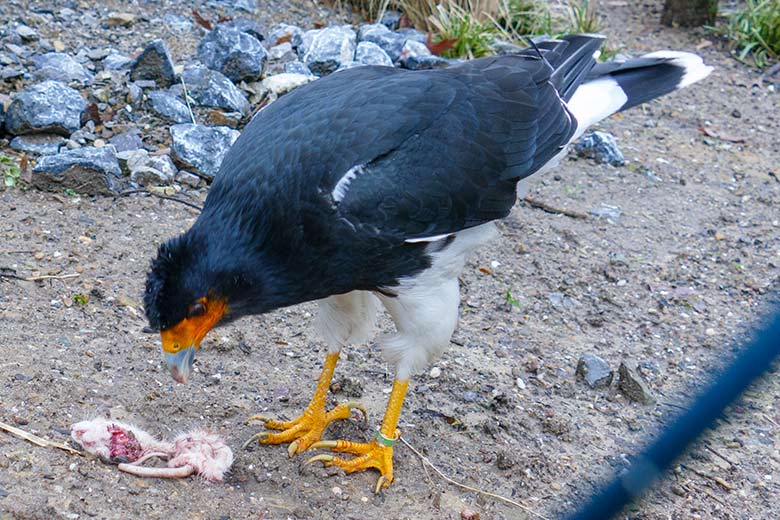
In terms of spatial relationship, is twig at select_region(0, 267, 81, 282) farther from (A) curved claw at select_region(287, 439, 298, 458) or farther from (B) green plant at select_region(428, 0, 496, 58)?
(B) green plant at select_region(428, 0, 496, 58)

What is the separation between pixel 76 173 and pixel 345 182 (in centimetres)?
234

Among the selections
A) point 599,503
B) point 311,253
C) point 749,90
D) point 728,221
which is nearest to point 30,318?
point 311,253

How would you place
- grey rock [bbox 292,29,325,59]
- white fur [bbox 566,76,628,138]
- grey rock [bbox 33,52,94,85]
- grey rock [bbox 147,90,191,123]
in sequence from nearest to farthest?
1. white fur [bbox 566,76,628,138]
2. grey rock [bbox 147,90,191,123]
3. grey rock [bbox 33,52,94,85]
4. grey rock [bbox 292,29,325,59]

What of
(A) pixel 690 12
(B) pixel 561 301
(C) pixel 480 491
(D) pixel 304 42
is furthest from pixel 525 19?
(C) pixel 480 491

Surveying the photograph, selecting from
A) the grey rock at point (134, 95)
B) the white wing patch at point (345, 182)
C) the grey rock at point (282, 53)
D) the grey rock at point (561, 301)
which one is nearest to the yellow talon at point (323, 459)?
the white wing patch at point (345, 182)

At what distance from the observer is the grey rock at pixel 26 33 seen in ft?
20.6

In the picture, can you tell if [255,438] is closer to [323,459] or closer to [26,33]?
[323,459]

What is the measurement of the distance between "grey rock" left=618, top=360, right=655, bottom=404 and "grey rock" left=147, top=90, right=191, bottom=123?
3.06 meters

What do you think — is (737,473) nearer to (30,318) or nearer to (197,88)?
(30,318)

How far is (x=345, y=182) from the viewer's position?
125 inches

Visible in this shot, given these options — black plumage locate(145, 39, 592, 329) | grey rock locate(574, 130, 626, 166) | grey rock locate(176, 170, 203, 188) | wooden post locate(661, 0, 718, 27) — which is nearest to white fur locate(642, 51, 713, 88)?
black plumage locate(145, 39, 592, 329)

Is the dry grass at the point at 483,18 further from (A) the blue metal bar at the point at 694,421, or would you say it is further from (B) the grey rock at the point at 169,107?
(A) the blue metal bar at the point at 694,421

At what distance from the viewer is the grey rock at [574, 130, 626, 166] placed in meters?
6.64

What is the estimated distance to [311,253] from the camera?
312 cm
